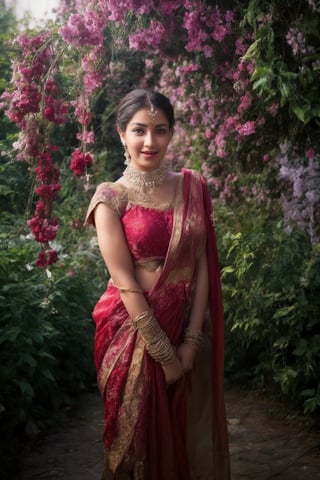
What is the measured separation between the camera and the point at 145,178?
2.48 meters

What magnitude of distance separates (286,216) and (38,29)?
1.96 m

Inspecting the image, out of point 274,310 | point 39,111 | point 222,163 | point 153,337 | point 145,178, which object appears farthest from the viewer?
point 222,163

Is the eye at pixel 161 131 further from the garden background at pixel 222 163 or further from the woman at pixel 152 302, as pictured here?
the garden background at pixel 222 163

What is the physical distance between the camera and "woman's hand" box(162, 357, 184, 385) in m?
2.42

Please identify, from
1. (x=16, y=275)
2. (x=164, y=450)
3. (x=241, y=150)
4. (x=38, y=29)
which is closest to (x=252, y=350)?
(x=241, y=150)

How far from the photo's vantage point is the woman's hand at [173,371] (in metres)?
2.42

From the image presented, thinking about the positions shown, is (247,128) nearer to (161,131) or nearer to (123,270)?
(161,131)

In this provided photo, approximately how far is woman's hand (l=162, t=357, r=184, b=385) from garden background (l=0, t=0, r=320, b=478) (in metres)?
1.22

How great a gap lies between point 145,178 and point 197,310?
22.7 inches

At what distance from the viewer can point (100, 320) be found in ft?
8.48

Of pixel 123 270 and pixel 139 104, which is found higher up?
pixel 139 104

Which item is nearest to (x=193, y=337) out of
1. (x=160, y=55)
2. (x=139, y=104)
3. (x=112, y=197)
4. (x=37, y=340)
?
(x=112, y=197)

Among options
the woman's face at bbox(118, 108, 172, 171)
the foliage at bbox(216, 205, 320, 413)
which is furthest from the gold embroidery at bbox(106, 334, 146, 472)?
the foliage at bbox(216, 205, 320, 413)

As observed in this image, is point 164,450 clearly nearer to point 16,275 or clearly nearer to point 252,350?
point 16,275
